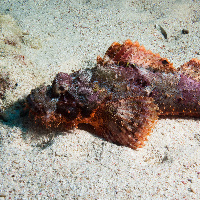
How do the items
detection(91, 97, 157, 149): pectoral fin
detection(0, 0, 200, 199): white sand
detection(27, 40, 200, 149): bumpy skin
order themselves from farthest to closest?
detection(91, 97, 157, 149): pectoral fin, detection(27, 40, 200, 149): bumpy skin, detection(0, 0, 200, 199): white sand

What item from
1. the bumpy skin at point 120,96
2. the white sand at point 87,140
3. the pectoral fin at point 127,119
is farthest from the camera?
the pectoral fin at point 127,119

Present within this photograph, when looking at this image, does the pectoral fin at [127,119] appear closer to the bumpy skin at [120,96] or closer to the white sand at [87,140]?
the bumpy skin at [120,96]

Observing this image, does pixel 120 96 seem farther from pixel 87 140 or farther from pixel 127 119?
pixel 87 140

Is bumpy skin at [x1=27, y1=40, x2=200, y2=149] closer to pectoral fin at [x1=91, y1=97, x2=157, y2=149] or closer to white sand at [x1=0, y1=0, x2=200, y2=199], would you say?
pectoral fin at [x1=91, y1=97, x2=157, y2=149]

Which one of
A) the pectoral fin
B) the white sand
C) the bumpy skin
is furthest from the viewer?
the pectoral fin

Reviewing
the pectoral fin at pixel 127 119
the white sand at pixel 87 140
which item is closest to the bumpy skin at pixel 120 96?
the pectoral fin at pixel 127 119

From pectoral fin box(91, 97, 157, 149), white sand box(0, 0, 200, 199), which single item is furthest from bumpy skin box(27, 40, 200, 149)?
white sand box(0, 0, 200, 199)
